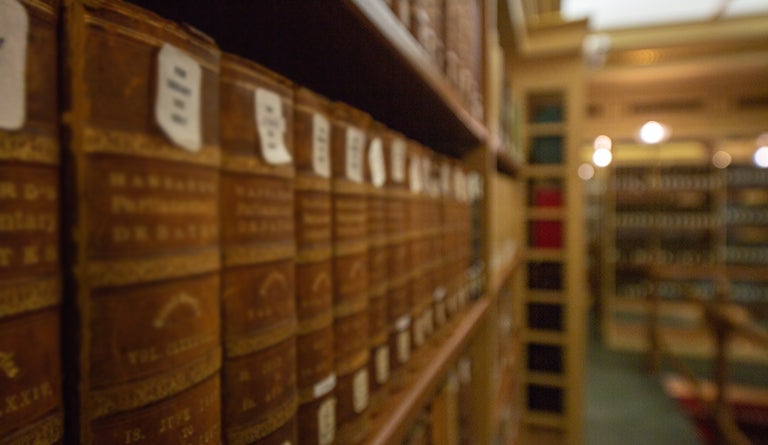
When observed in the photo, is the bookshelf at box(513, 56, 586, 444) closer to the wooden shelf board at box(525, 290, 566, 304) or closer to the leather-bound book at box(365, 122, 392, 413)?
the wooden shelf board at box(525, 290, 566, 304)

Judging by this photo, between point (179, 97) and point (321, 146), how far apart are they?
0.17 metres

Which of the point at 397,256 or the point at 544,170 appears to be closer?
the point at 397,256

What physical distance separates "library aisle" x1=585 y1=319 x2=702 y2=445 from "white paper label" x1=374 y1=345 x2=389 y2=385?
2.91 meters

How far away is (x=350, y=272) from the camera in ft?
1.56

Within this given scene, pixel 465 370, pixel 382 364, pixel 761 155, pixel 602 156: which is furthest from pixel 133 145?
pixel 761 155

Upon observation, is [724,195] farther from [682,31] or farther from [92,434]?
[92,434]

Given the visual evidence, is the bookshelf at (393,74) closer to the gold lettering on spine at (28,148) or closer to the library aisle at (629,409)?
the gold lettering on spine at (28,148)

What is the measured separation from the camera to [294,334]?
0.37 metres

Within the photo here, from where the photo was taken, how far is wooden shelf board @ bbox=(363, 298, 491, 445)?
0.50 metres

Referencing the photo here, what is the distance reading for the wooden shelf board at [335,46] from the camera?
1.50 ft

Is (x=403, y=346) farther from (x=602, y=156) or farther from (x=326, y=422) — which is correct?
(x=602, y=156)

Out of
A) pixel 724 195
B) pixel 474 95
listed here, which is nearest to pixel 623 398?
pixel 474 95

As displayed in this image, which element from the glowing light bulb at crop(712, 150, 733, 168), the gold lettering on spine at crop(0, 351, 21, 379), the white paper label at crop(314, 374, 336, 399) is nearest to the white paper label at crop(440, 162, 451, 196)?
the white paper label at crop(314, 374, 336, 399)

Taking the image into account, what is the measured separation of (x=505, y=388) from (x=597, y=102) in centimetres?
488
